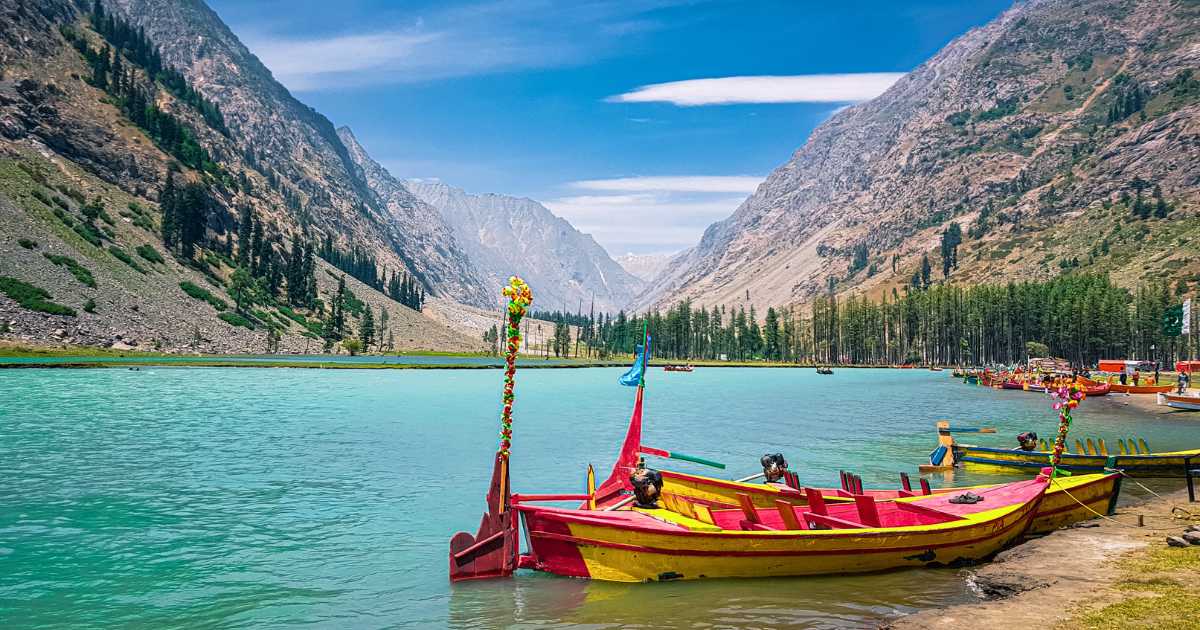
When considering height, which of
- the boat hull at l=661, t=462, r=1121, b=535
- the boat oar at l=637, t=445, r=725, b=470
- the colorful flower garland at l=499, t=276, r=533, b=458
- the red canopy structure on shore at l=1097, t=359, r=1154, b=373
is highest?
the colorful flower garland at l=499, t=276, r=533, b=458

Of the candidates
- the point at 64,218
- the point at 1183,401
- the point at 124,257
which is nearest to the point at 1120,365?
the point at 1183,401

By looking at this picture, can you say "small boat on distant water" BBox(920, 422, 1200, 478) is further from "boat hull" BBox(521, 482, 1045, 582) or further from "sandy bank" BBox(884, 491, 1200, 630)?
"boat hull" BBox(521, 482, 1045, 582)

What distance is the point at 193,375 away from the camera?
113 meters

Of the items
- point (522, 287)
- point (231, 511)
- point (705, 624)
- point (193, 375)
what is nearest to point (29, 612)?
point (231, 511)

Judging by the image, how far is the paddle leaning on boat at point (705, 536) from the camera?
61.0 ft

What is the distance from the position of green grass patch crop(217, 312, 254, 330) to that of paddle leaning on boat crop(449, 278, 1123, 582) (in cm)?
17608

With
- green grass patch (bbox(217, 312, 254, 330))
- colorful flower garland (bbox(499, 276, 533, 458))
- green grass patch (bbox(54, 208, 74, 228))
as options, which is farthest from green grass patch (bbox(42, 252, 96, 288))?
colorful flower garland (bbox(499, 276, 533, 458))

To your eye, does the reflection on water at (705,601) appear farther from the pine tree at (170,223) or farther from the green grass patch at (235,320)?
the pine tree at (170,223)

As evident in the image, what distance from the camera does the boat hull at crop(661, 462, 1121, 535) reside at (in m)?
23.3

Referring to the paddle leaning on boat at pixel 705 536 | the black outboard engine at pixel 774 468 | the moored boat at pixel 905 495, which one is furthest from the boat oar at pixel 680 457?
the paddle leaning on boat at pixel 705 536

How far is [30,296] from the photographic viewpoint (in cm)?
12825

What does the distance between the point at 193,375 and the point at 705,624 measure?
11560 cm

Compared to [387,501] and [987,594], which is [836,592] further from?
[387,501]

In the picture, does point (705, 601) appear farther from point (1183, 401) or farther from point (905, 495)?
point (1183, 401)
